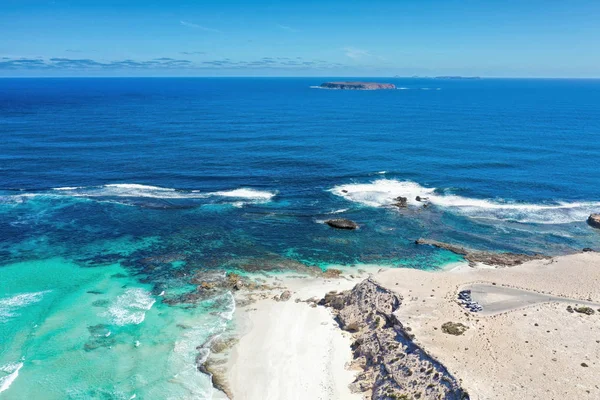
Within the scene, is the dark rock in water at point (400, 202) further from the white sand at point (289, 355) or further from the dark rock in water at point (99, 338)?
the dark rock in water at point (99, 338)

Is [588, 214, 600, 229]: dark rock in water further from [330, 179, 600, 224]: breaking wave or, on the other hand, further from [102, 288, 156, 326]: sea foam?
[102, 288, 156, 326]: sea foam

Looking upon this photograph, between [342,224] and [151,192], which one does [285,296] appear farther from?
[151,192]

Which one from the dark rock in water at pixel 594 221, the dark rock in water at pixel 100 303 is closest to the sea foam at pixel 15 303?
the dark rock in water at pixel 100 303

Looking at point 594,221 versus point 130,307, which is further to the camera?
point 594,221

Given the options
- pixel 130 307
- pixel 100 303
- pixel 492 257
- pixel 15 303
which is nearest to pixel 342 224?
pixel 492 257

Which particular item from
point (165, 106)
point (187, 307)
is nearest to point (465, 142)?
point (187, 307)

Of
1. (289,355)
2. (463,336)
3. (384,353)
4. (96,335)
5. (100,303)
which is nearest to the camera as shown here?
(463,336)
